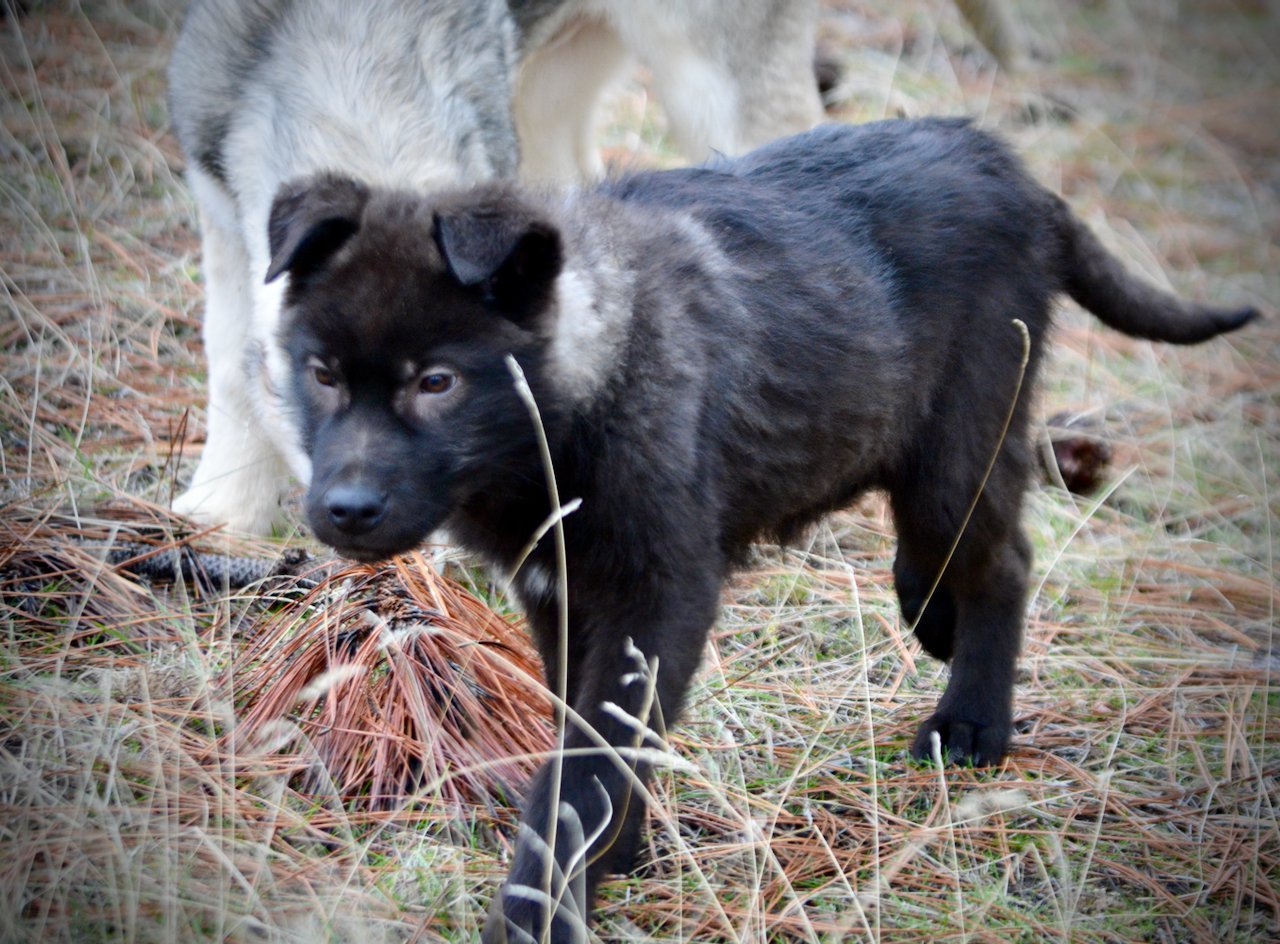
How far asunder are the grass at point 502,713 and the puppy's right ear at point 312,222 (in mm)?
865

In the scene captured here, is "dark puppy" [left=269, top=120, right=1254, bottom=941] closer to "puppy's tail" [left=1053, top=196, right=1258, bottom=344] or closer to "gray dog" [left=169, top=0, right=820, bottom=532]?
"puppy's tail" [left=1053, top=196, right=1258, bottom=344]

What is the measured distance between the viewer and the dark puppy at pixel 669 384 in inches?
104

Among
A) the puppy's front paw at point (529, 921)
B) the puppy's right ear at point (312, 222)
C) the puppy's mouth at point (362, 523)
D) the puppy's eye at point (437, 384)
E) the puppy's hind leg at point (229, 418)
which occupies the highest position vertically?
the puppy's right ear at point (312, 222)

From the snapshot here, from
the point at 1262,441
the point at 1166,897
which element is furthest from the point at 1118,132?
the point at 1166,897

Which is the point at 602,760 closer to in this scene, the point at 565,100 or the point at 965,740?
the point at 965,740

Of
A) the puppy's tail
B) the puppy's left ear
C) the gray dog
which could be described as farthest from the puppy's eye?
the puppy's tail

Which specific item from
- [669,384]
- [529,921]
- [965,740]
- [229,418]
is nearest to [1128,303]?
[965,740]

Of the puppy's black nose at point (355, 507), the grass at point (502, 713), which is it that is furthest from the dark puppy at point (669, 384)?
the grass at point (502, 713)

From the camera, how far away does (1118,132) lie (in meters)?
9.08

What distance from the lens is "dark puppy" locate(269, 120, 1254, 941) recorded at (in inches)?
104

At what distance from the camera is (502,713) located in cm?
330

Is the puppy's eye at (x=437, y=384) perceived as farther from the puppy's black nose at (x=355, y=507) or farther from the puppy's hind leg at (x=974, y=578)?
the puppy's hind leg at (x=974, y=578)

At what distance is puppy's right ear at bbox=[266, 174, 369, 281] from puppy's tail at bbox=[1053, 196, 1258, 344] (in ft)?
6.58

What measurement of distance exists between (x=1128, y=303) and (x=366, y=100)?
243 cm
